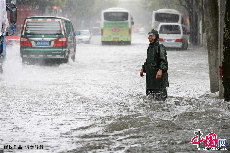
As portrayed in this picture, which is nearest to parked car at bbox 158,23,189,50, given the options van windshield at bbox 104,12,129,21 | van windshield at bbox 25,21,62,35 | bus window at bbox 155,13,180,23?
van windshield at bbox 104,12,129,21

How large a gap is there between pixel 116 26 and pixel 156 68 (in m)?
35.3

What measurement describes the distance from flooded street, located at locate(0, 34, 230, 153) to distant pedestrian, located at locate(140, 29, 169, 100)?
0.86 ft

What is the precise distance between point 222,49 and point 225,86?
82 cm

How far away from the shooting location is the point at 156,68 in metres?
10.4

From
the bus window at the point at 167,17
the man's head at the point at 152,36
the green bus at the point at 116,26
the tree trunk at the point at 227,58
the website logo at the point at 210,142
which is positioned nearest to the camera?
the website logo at the point at 210,142

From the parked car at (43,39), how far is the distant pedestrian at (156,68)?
1030 centimetres

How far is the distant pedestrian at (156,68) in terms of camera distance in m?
10.2

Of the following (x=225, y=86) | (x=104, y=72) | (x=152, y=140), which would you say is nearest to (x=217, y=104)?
(x=225, y=86)

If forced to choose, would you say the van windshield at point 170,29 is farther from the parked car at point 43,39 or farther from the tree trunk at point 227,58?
the tree trunk at point 227,58

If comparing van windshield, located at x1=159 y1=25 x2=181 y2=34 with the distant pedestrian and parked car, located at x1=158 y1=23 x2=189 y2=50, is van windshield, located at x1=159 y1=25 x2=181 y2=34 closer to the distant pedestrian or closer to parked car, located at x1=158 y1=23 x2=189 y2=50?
parked car, located at x1=158 y1=23 x2=189 y2=50

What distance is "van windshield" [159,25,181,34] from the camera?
3607 centimetres

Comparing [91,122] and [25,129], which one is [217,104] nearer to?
[91,122]

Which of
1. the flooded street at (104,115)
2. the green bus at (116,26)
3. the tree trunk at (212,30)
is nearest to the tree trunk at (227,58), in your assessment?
the flooded street at (104,115)

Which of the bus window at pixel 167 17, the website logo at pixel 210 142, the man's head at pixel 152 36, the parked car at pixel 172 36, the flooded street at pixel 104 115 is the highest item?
the bus window at pixel 167 17
